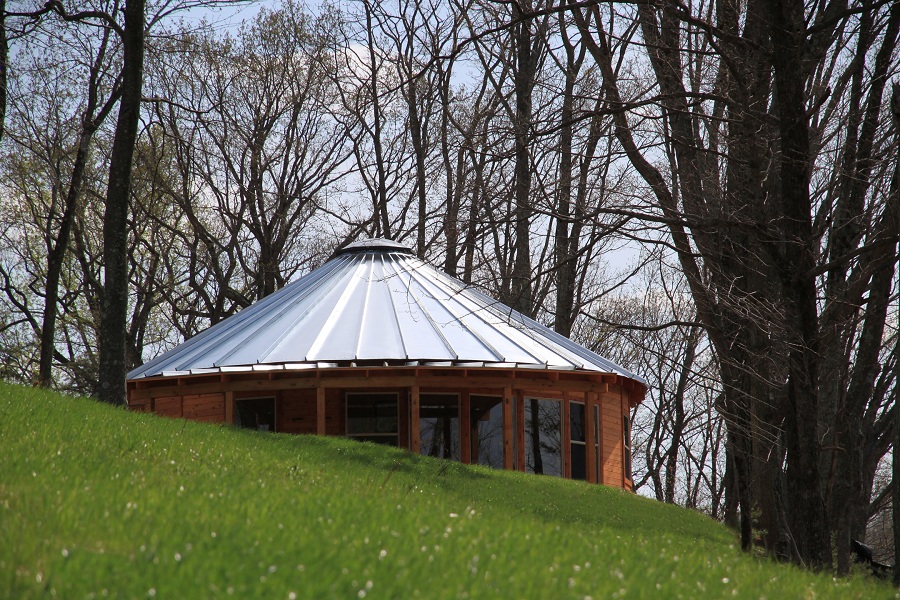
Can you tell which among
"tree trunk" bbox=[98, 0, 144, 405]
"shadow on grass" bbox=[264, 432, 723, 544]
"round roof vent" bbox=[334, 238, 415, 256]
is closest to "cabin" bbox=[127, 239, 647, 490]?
"shadow on grass" bbox=[264, 432, 723, 544]

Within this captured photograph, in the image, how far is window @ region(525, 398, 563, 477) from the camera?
16.8m

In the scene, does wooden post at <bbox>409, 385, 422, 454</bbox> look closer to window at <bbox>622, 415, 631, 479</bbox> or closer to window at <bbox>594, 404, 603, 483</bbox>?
window at <bbox>594, 404, 603, 483</bbox>

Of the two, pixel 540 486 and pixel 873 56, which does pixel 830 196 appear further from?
pixel 540 486

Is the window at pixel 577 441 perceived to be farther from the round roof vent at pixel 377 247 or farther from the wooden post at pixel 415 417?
the round roof vent at pixel 377 247

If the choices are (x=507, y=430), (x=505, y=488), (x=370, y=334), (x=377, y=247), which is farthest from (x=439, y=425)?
(x=377, y=247)

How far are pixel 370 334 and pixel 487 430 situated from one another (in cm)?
292

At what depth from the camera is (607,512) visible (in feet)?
37.8

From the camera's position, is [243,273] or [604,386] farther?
[243,273]

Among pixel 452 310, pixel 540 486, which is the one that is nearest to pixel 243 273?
pixel 452 310

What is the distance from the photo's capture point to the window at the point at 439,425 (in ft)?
54.1

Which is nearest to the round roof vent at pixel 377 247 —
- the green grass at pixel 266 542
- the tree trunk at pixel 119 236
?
the tree trunk at pixel 119 236

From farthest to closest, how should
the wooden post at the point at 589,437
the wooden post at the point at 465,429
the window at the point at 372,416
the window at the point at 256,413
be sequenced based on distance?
the window at the point at 256,413
the window at the point at 372,416
the wooden post at the point at 589,437
the wooden post at the point at 465,429

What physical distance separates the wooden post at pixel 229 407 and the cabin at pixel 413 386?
3 centimetres

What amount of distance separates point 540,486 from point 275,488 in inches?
308
